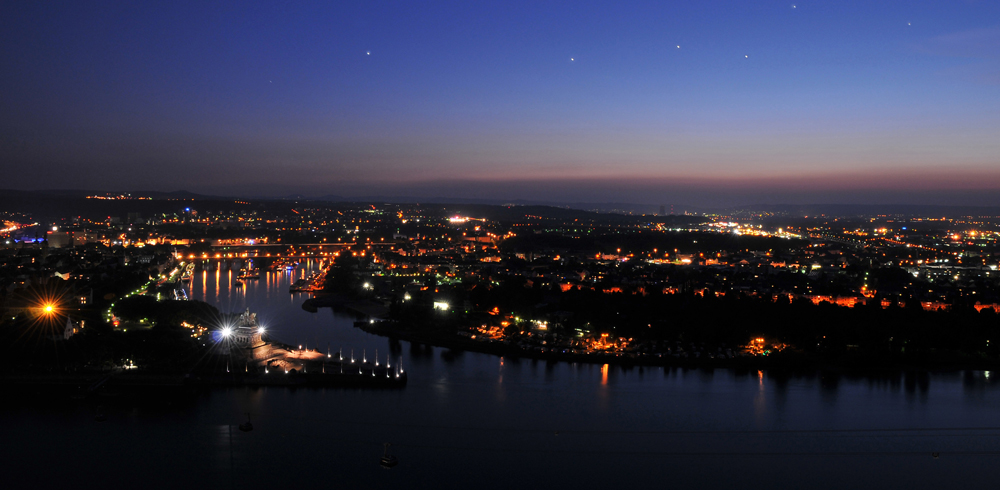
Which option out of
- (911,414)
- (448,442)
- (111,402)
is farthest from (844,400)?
(111,402)

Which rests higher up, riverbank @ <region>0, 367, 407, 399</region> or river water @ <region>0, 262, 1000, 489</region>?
riverbank @ <region>0, 367, 407, 399</region>

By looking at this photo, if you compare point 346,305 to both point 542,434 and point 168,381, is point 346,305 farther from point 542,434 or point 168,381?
point 542,434

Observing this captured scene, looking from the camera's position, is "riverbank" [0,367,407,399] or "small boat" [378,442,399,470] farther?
"riverbank" [0,367,407,399]

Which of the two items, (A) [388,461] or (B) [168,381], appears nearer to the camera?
(A) [388,461]

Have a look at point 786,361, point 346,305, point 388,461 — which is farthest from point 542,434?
point 346,305

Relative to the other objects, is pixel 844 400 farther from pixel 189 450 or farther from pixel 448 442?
pixel 189 450

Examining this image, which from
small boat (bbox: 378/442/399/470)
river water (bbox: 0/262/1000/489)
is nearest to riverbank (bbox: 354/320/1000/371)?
river water (bbox: 0/262/1000/489)

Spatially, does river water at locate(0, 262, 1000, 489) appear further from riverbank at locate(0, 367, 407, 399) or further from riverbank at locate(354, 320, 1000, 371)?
riverbank at locate(354, 320, 1000, 371)

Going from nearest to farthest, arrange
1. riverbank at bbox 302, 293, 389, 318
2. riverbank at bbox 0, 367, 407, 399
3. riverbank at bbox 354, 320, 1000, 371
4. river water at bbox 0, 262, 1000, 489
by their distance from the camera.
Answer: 1. river water at bbox 0, 262, 1000, 489
2. riverbank at bbox 0, 367, 407, 399
3. riverbank at bbox 354, 320, 1000, 371
4. riverbank at bbox 302, 293, 389, 318

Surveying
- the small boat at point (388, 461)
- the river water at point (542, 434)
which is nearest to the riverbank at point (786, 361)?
the river water at point (542, 434)
